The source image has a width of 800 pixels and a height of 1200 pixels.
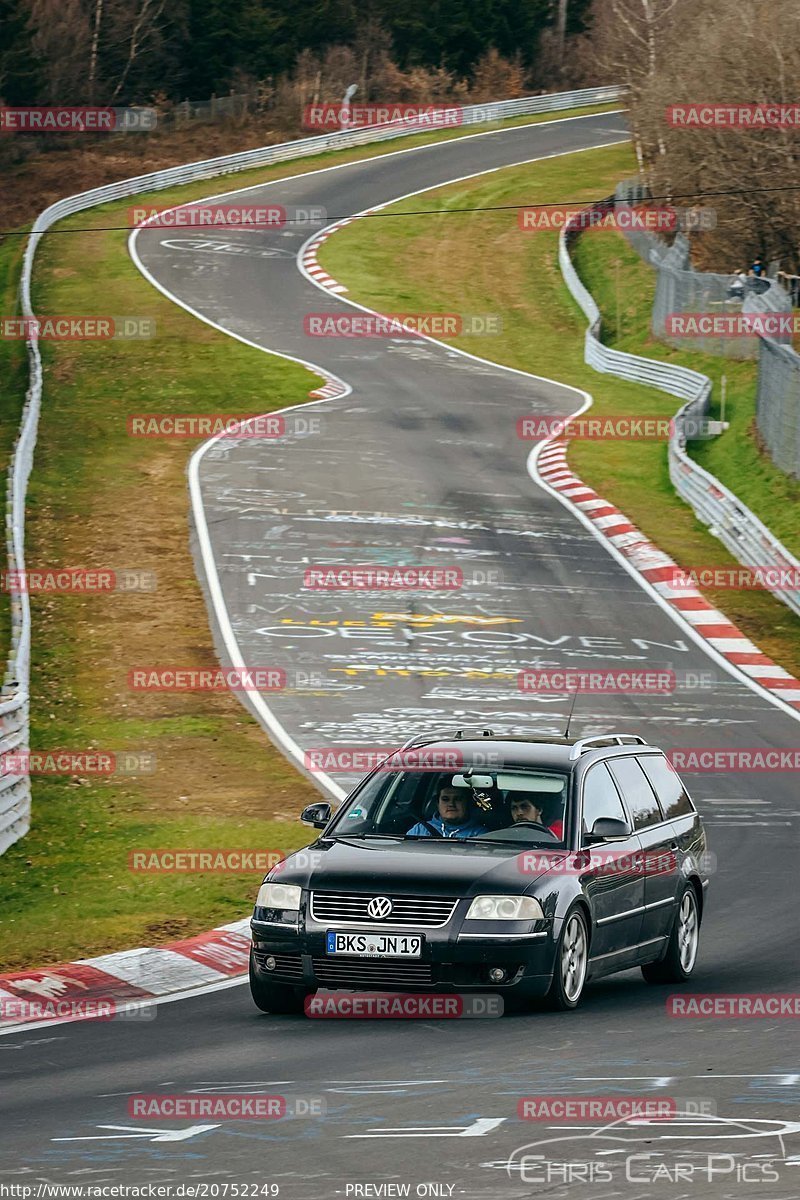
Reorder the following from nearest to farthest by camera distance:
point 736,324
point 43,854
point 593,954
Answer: point 593,954
point 43,854
point 736,324

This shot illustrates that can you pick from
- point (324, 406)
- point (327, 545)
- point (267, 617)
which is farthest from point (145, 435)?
point (267, 617)

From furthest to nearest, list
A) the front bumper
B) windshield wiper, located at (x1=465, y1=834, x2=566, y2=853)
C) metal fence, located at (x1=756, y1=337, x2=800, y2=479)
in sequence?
metal fence, located at (x1=756, y1=337, x2=800, y2=479) → windshield wiper, located at (x1=465, y1=834, x2=566, y2=853) → the front bumper

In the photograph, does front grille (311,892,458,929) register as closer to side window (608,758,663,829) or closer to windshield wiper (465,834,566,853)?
windshield wiper (465,834,566,853)

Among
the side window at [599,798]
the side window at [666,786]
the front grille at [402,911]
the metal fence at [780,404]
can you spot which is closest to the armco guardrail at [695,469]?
the metal fence at [780,404]

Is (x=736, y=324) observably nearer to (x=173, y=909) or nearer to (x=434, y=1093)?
(x=173, y=909)

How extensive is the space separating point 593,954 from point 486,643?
1596cm

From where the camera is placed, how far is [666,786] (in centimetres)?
1302

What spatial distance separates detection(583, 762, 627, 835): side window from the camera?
38.2 ft

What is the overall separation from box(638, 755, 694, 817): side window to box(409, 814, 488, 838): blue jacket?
1.66 m

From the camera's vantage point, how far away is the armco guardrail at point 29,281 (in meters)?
17.2

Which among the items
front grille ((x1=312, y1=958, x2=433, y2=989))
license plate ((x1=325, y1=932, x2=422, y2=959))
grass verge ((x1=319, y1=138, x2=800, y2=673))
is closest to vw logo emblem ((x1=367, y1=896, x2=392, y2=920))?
license plate ((x1=325, y1=932, x2=422, y2=959))

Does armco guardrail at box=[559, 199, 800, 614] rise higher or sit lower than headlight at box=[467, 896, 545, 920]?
lower

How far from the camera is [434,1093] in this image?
8.70 meters

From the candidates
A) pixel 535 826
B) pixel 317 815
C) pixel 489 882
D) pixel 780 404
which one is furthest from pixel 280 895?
pixel 780 404
